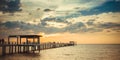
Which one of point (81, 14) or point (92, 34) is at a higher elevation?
point (81, 14)

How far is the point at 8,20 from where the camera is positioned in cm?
1042

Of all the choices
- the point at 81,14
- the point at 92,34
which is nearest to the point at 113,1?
the point at 81,14

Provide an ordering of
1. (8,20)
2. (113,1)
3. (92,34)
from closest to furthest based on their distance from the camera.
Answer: (113,1)
(8,20)
(92,34)

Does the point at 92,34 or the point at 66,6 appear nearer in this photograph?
the point at 66,6

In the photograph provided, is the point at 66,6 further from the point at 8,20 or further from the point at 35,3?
the point at 8,20

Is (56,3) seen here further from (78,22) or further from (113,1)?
(113,1)

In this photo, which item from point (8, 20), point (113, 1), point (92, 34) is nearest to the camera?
point (113, 1)

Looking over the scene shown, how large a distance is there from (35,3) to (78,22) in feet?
6.01

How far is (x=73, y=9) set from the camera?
10438 millimetres

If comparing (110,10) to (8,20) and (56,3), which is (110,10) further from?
(8,20)

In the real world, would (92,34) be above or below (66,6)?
below

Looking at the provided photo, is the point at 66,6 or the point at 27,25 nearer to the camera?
the point at 66,6

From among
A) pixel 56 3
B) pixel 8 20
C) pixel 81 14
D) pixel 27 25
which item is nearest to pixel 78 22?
pixel 81 14

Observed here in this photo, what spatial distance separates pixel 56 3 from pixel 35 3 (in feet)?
2.52
